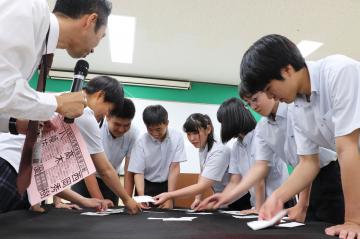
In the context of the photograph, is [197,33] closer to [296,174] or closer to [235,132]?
[235,132]

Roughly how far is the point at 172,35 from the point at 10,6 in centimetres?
338

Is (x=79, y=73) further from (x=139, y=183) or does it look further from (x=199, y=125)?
(x=139, y=183)

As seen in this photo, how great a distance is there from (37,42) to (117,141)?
1.63 metres

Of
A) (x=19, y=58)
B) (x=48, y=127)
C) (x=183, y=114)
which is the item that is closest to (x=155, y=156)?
(x=48, y=127)

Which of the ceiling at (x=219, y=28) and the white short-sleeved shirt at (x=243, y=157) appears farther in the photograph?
Result: the ceiling at (x=219, y=28)

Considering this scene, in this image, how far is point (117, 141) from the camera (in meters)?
2.53

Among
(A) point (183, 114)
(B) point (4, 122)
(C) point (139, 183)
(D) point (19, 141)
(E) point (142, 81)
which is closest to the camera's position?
Answer: (B) point (4, 122)

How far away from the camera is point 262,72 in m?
1.03

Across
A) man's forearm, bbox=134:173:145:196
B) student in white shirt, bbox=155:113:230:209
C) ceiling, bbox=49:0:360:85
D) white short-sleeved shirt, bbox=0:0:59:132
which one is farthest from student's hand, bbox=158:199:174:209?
ceiling, bbox=49:0:360:85

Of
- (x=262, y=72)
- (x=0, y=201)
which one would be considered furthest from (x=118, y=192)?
(x=262, y=72)

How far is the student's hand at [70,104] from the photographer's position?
921mm

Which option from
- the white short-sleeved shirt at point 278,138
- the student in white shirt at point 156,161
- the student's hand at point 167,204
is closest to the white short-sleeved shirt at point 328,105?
the white short-sleeved shirt at point 278,138

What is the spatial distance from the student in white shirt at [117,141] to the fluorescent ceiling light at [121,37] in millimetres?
1641

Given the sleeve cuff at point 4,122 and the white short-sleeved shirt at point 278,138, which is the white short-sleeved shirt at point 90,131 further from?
the white short-sleeved shirt at point 278,138
